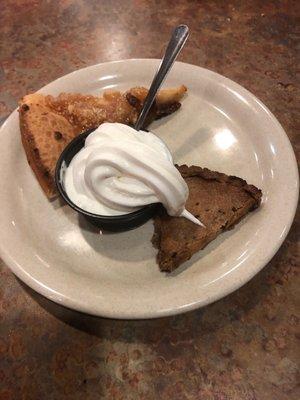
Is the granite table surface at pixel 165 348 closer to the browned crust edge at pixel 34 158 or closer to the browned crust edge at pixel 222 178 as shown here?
the browned crust edge at pixel 222 178

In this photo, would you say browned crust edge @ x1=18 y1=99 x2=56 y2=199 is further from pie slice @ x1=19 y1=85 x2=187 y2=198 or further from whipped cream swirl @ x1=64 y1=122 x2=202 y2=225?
whipped cream swirl @ x1=64 y1=122 x2=202 y2=225

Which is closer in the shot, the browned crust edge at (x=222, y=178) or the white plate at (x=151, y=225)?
the white plate at (x=151, y=225)

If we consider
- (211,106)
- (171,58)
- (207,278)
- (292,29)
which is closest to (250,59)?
(292,29)

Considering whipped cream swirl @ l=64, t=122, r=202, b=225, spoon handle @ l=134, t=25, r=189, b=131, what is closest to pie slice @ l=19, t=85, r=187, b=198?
spoon handle @ l=134, t=25, r=189, b=131

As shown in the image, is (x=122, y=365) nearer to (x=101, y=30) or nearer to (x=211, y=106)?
(x=211, y=106)

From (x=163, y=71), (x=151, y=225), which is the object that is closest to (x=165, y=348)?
(x=151, y=225)

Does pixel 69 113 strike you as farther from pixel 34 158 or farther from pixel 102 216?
pixel 102 216

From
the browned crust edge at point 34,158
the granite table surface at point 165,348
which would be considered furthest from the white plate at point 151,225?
the granite table surface at point 165,348
